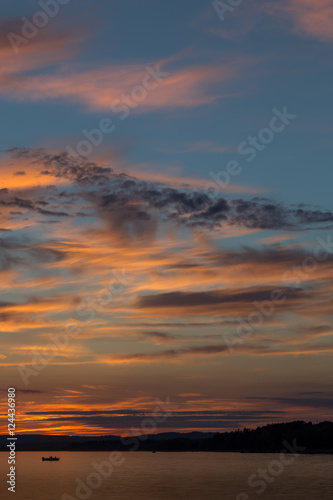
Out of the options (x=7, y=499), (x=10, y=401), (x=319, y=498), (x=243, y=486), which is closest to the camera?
(x=10, y=401)

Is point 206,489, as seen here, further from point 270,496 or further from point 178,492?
point 270,496

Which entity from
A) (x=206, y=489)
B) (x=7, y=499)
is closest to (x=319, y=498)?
(x=206, y=489)

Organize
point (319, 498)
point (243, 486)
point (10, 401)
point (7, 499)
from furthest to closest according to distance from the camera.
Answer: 1. point (243, 486)
2. point (7, 499)
3. point (319, 498)
4. point (10, 401)

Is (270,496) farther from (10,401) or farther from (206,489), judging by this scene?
(10,401)

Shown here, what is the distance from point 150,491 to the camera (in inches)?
7234

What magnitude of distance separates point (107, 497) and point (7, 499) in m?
26.1

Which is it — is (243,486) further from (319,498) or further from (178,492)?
(319,498)

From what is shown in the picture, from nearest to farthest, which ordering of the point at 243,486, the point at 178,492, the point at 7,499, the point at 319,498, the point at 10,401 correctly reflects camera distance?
the point at 10,401 → the point at 319,498 → the point at 7,499 → the point at 178,492 → the point at 243,486

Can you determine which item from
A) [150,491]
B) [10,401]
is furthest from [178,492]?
[10,401]

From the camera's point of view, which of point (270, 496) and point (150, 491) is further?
point (150, 491)

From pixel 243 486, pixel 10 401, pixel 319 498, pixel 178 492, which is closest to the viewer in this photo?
pixel 10 401

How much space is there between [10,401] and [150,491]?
10982 centimetres

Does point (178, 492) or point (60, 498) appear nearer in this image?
point (60, 498)

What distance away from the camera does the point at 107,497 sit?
170750 mm
